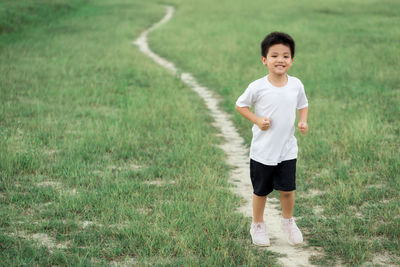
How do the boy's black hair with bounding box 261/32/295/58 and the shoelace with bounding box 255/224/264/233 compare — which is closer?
the boy's black hair with bounding box 261/32/295/58

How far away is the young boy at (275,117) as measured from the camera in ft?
12.5

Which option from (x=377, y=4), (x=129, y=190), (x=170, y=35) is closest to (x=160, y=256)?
(x=129, y=190)

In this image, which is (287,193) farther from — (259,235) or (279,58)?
(279,58)

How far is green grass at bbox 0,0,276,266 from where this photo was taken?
12.7ft

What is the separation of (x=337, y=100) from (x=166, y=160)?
4.57 metres

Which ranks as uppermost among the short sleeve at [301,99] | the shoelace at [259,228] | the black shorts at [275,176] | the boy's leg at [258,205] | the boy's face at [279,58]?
the boy's face at [279,58]

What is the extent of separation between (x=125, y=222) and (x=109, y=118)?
12.9 feet

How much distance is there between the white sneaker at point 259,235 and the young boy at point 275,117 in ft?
0.10

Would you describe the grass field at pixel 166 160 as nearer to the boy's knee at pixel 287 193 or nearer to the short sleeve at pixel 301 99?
the boy's knee at pixel 287 193

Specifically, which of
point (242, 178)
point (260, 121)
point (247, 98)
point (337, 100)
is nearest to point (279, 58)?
point (247, 98)

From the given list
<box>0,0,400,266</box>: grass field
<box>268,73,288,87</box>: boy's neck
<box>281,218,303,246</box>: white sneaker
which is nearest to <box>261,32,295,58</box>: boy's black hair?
<box>268,73,288,87</box>: boy's neck

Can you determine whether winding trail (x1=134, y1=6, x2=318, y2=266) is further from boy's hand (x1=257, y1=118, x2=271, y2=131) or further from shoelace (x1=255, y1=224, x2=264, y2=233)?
boy's hand (x1=257, y1=118, x2=271, y2=131)

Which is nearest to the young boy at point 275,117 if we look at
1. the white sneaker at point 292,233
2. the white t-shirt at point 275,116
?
the white t-shirt at point 275,116

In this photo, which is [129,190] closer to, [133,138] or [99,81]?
[133,138]
